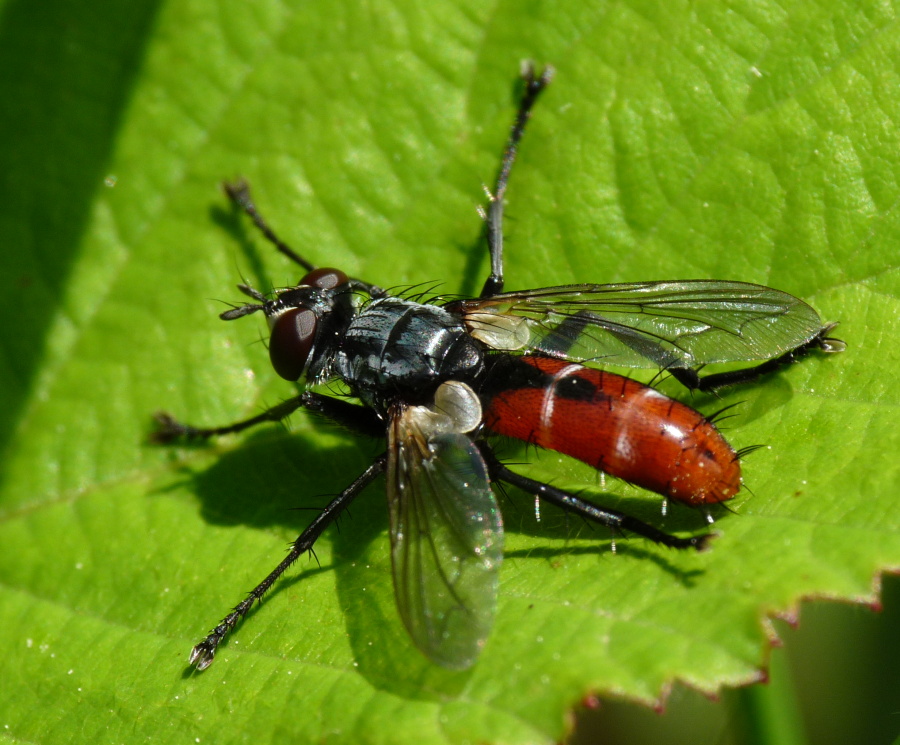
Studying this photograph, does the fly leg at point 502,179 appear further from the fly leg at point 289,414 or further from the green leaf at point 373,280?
the fly leg at point 289,414

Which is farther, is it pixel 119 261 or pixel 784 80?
pixel 119 261

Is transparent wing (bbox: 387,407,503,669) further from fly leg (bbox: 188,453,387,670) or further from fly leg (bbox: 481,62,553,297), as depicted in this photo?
fly leg (bbox: 481,62,553,297)

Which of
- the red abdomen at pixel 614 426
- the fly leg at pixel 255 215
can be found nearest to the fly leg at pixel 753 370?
the red abdomen at pixel 614 426

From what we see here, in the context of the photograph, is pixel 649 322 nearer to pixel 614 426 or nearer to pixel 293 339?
pixel 614 426

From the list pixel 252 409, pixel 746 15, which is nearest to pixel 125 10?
pixel 252 409

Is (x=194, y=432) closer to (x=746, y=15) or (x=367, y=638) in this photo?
(x=367, y=638)
